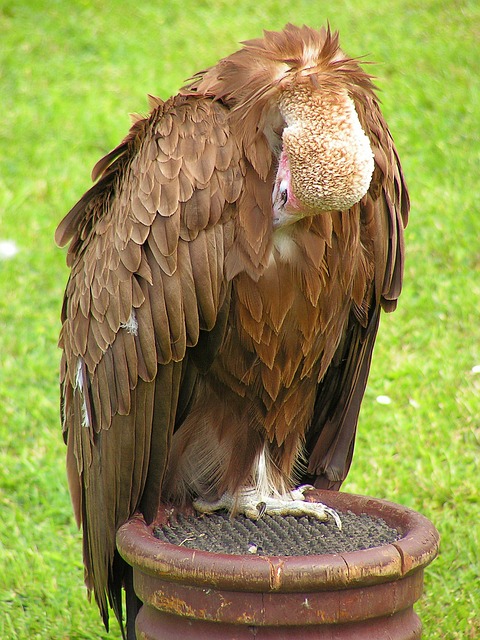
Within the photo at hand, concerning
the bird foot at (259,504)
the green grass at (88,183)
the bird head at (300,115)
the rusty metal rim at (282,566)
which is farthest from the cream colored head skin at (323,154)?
the green grass at (88,183)

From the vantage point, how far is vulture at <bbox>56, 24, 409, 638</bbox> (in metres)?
2.67

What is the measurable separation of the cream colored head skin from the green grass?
202cm

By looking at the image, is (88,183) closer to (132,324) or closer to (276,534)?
(132,324)

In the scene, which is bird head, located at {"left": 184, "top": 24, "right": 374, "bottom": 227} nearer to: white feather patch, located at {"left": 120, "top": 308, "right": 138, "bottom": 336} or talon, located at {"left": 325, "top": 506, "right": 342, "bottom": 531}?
white feather patch, located at {"left": 120, "top": 308, "right": 138, "bottom": 336}

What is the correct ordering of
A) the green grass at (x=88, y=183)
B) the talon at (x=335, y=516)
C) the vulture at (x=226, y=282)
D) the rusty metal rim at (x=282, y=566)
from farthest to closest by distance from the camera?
the green grass at (x=88, y=183)
the talon at (x=335, y=516)
the vulture at (x=226, y=282)
the rusty metal rim at (x=282, y=566)

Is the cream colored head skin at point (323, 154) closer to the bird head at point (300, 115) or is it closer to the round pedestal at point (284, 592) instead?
the bird head at point (300, 115)

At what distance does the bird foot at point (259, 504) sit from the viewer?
3088 millimetres

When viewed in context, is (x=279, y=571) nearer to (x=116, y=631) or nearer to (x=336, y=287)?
(x=336, y=287)

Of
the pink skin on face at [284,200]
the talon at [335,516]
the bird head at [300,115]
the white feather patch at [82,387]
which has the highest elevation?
the bird head at [300,115]

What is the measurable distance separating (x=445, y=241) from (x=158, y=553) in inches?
167

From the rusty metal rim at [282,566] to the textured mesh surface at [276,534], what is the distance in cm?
18

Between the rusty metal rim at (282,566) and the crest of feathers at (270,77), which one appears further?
the crest of feathers at (270,77)

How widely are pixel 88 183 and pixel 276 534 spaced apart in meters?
4.88

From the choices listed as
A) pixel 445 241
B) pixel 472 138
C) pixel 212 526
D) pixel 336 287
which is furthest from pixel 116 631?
pixel 472 138
